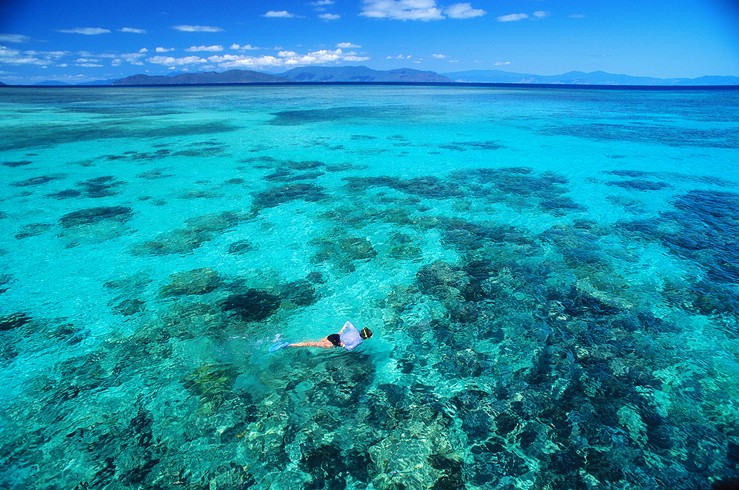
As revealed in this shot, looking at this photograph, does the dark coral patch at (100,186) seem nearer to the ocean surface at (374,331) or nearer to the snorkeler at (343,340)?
the ocean surface at (374,331)

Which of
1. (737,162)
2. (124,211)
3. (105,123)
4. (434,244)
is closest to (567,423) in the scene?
(434,244)

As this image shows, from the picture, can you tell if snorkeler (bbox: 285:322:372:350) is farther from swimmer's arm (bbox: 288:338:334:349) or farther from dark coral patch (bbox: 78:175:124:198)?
dark coral patch (bbox: 78:175:124:198)

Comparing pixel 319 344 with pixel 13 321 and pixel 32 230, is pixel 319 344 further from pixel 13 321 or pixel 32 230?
pixel 32 230

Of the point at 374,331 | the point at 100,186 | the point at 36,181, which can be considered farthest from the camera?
the point at 36,181

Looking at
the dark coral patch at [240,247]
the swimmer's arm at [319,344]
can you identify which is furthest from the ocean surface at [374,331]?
the swimmer's arm at [319,344]

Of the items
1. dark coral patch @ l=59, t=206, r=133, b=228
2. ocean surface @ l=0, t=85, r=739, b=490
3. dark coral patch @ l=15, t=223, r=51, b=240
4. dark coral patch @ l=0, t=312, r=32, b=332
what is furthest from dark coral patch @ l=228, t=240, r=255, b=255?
dark coral patch @ l=15, t=223, r=51, b=240

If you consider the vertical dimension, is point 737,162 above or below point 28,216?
above

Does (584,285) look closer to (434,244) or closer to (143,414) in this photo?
(434,244)

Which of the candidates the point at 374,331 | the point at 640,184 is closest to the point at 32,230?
the point at 374,331
